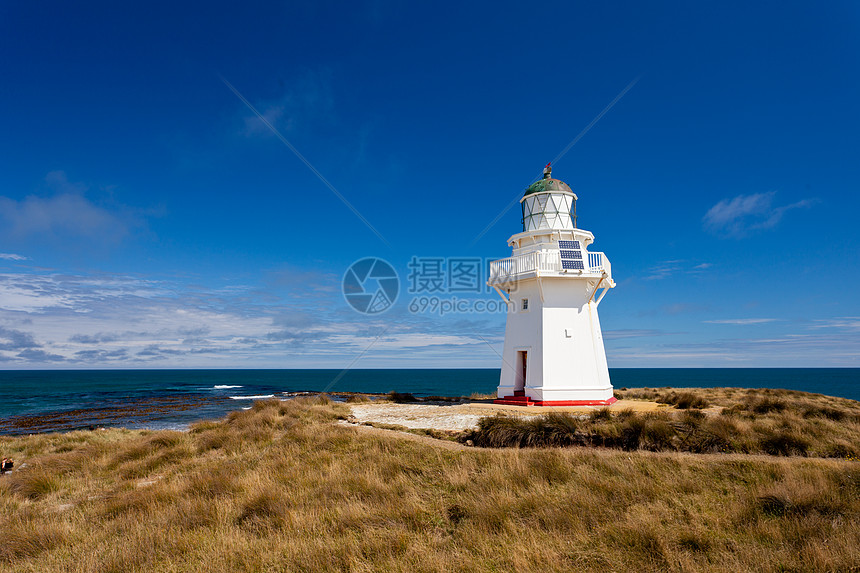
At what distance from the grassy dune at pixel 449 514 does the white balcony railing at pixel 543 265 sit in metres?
9.25

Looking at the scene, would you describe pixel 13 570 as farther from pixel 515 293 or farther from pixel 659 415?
pixel 515 293

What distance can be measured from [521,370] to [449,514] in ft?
40.2

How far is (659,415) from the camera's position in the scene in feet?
36.1

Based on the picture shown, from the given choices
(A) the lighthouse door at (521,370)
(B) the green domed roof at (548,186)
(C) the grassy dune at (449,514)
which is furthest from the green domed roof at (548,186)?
(C) the grassy dune at (449,514)

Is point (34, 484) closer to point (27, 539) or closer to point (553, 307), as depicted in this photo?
point (27, 539)

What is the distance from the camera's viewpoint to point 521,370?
18.2m

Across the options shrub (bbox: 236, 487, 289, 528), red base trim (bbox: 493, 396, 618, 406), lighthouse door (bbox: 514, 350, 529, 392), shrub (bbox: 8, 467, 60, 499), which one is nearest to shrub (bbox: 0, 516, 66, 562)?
shrub (bbox: 236, 487, 289, 528)

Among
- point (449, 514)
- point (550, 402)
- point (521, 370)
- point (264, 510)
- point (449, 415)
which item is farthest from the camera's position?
point (521, 370)

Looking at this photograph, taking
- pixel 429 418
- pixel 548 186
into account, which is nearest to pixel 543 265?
pixel 548 186

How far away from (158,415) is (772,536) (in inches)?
1381

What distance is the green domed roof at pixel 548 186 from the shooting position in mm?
18297

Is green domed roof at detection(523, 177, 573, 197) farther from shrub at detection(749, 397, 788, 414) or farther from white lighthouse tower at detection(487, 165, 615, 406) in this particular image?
shrub at detection(749, 397, 788, 414)

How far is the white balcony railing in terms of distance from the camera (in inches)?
662

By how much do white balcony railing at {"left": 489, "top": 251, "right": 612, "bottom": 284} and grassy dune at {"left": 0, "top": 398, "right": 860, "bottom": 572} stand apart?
9.25 meters
